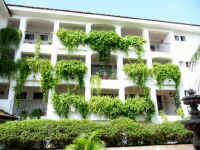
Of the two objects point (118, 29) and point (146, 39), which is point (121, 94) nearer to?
point (146, 39)

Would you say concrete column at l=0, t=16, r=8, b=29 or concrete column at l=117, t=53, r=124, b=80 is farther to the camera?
concrete column at l=117, t=53, r=124, b=80

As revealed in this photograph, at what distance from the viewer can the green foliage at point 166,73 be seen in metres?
15.4

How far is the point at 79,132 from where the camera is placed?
29.2 ft

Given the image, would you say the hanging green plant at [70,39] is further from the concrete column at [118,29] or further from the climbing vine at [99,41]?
the concrete column at [118,29]

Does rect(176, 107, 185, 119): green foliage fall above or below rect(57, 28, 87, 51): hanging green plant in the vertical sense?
below

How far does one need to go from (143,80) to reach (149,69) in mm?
1541

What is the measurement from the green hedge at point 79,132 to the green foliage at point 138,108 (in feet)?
11.1

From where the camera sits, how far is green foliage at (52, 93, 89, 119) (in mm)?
12992

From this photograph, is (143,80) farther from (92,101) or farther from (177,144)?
(177,144)

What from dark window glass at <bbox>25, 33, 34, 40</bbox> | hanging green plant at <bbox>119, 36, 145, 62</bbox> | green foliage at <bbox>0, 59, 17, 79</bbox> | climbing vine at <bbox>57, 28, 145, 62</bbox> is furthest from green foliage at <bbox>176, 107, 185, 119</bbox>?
dark window glass at <bbox>25, 33, 34, 40</bbox>

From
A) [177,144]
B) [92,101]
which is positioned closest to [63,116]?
[92,101]

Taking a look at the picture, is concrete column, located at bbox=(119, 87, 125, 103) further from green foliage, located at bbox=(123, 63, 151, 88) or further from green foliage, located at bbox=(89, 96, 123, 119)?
green foliage, located at bbox=(123, 63, 151, 88)

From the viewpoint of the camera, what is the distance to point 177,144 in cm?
966

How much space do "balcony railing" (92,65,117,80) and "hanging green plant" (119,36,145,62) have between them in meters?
2.52
